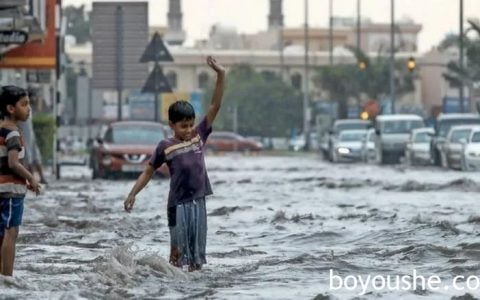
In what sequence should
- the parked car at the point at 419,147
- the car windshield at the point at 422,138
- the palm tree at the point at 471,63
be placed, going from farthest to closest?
the palm tree at the point at 471,63 < the car windshield at the point at 422,138 < the parked car at the point at 419,147

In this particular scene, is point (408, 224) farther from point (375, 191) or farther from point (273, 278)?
point (375, 191)

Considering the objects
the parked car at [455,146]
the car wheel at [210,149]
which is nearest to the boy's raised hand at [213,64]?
the parked car at [455,146]

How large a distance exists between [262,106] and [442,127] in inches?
2816

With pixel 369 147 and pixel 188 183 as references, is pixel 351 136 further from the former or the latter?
pixel 188 183

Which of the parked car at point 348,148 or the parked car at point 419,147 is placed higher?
the parked car at point 419,147

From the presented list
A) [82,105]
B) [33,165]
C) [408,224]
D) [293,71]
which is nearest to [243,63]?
[293,71]

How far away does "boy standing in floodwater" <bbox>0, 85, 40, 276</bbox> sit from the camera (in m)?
12.6

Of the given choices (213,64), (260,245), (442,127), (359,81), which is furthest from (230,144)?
(213,64)

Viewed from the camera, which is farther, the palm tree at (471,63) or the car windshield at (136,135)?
the palm tree at (471,63)

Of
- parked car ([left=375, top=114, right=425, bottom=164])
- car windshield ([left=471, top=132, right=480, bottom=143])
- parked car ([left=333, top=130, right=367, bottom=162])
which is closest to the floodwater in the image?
car windshield ([left=471, top=132, right=480, bottom=143])

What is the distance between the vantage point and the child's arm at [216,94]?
13.3 m

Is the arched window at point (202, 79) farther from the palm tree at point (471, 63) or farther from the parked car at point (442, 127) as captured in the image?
the parked car at point (442, 127)

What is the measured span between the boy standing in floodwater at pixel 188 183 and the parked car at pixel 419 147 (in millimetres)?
42392

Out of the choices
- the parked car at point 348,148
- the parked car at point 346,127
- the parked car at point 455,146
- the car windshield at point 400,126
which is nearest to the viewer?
the parked car at point 455,146
